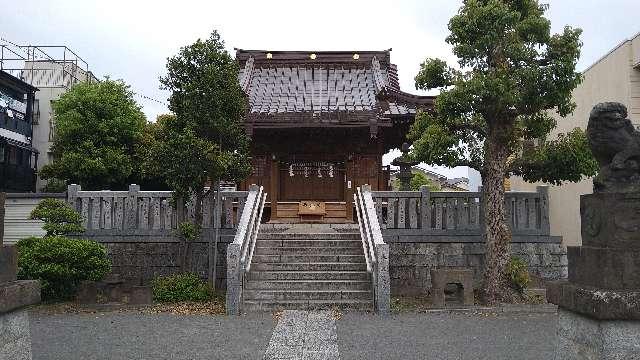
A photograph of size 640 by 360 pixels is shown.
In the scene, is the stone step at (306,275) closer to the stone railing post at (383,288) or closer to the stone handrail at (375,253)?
the stone handrail at (375,253)

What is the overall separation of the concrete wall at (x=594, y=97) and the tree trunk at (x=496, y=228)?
11.6 ft

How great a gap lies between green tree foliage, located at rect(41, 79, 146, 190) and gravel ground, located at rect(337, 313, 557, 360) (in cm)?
1464

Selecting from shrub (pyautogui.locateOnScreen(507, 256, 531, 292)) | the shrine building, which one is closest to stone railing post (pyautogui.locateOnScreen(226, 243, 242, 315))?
shrub (pyautogui.locateOnScreen(507, 256, 531, 292))

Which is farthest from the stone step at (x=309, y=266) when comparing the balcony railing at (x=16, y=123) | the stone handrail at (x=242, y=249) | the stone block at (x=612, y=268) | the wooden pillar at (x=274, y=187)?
the balcony railing at (x=16, y=123)

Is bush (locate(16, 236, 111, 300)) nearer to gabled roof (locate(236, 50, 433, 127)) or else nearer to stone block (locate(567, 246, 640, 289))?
gabled roof (locate(236, 50, 433, 127))

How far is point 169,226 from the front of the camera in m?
13.3

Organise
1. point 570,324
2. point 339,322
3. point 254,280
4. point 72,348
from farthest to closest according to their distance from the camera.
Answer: point 254,280 < point 339,322 < point 72,348 < point 570,324

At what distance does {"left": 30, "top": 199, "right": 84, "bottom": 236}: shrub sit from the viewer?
11.7 m

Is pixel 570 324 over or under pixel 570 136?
under

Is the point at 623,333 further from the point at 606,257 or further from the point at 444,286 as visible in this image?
the point at 444,286

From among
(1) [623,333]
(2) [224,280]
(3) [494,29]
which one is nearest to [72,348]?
(2) [224,280]

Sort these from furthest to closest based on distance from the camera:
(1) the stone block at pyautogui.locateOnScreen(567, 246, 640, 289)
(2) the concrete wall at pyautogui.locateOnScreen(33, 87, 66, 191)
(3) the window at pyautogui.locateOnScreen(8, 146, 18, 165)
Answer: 1. (2) the concrete wall at pyautogui.locateOnScreen(33, 87, 66, 191)
2. (3) the window at pyautogui.locateOnScreen(8, 146, 18, 165)
3. (1) the stone block at pyautogui.locateOnScreen(567, 246, 640, 289)

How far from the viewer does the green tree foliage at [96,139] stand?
2058 cm

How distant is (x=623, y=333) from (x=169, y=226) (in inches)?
447
